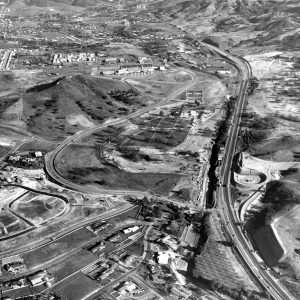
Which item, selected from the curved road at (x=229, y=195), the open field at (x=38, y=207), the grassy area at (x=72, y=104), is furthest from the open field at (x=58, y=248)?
the grassy area at (x=72, y=104)

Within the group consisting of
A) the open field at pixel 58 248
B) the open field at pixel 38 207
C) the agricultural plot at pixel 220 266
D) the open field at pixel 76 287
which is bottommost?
the open field at pixel 38 207

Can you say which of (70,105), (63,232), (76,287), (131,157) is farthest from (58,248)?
(70,105)

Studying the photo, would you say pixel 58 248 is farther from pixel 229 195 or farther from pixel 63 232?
pixel 229 195

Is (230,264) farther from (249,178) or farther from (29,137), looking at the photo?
(29,137)

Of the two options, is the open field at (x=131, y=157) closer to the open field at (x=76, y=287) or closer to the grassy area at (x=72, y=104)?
the grassy area at (x=72, y=104)

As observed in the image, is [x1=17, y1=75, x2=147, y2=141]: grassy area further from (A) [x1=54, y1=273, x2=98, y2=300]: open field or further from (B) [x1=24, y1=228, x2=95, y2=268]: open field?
(A) [x1=54, y1=273, x2=98, y2=300]: open field

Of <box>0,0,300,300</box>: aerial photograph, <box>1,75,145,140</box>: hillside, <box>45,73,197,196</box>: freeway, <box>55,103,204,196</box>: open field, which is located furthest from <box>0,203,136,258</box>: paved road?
<box>1,75,145,140</box>: hillside

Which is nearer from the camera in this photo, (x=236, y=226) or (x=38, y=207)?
(x=236, y=226)

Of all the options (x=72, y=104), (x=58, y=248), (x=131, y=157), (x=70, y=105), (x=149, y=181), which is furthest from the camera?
(x=72, y=104)

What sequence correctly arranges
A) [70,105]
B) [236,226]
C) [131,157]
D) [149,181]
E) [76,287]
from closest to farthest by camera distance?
[76,287]
[236,226]
[149,181]
[131,157]
[70,105]

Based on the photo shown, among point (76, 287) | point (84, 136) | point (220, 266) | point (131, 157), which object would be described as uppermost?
point (220, 266)
